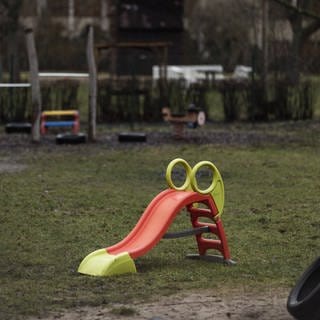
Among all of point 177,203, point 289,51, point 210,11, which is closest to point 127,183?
point 177,203

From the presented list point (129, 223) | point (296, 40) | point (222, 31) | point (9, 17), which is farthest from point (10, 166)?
point (222, 31)

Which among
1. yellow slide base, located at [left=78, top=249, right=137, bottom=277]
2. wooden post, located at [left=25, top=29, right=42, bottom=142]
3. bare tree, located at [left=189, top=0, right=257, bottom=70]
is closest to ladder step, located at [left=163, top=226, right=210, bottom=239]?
yellow slide base, located at [left=78, top=249, right=137, bottom=277]

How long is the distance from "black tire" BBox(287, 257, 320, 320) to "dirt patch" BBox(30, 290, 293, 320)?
21cm

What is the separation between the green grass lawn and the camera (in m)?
6.51

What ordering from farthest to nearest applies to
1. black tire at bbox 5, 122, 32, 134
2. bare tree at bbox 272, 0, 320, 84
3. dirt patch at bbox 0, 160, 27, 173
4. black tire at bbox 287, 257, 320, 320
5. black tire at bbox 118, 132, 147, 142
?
bare tree at bbox 272, 0, 320, 84 < black tire at bbox 5, 122, 32, 134 < black tire at bbox 118, 132, 147, 142 < dirt patch at bbox 0, 160, 27, 173 < black tire at bbox 287, 257, 320, 320

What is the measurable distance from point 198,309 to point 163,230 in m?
1.10

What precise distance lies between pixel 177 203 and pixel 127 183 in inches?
190

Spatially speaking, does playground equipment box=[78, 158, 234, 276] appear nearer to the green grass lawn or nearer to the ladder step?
the ladder step

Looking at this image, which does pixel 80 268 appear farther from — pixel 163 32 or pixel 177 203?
pixel 163 32

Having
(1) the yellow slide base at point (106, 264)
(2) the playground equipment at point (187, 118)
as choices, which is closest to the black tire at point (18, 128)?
(2) the playground equipment at point (187, 118)

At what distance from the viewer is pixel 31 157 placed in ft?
48.5

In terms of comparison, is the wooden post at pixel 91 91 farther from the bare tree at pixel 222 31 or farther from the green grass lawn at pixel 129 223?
the bare tree at pixel 222 31

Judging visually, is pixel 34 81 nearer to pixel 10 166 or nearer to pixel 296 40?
pixel 10 166

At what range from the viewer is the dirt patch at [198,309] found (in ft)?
18.7
